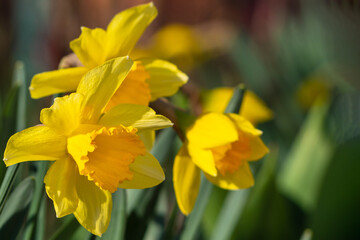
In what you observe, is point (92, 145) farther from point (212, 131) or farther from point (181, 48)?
point (181, 48)

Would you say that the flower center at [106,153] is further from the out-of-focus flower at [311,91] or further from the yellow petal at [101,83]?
the out-of-focus flower at [311,91]

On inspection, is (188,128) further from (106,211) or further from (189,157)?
(106,211)

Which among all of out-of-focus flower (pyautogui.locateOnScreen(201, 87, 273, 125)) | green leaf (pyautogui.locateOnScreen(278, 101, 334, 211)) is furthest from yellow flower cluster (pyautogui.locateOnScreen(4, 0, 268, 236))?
green leaf (pyautogui.locateOnScreen(278, 101, 334, 211))

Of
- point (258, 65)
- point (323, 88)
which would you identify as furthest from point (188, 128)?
point (258, 65)

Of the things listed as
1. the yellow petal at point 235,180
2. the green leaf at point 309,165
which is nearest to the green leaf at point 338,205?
the green leaf at point 309,165

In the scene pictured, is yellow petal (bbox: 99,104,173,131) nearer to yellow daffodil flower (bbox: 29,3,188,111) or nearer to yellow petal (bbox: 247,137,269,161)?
yellow daffodil flower (bbox: 29,3,188,111)

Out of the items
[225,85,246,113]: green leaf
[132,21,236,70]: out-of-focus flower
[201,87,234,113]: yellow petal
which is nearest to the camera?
[225,85,246,113]: green leaf
